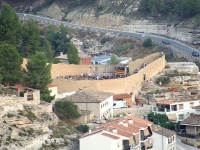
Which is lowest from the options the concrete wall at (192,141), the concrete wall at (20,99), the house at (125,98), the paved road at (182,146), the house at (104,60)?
the paved road at (182,146)

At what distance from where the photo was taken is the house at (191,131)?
83312mm

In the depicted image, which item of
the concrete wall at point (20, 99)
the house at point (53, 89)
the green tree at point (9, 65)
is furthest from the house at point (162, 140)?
the green tree at point (9, 65)

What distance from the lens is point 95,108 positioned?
8281cm

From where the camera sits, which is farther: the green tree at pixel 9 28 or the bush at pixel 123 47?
the bush at pixel 123 47

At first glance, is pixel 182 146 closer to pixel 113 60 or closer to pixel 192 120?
pixel 192 120

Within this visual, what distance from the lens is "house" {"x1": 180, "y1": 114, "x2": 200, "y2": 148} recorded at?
8331 cm

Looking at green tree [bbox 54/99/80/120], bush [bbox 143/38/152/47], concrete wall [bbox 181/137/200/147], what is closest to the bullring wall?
green tree [bbox 54/99/80/120]

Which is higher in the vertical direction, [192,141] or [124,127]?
[124,127]

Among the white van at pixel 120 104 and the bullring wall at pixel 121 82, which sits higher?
the bullring wall at pixel 121 82

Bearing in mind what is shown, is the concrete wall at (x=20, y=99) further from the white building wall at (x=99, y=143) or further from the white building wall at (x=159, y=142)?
the white building wall at (x=159, y=142)

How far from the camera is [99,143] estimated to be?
71688mm

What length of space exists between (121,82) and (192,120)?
31.6 feet

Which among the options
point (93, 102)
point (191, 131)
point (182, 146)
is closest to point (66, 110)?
point (93, 102)

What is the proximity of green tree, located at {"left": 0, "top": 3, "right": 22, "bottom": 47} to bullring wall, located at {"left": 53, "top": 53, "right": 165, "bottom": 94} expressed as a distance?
6.21 metres
